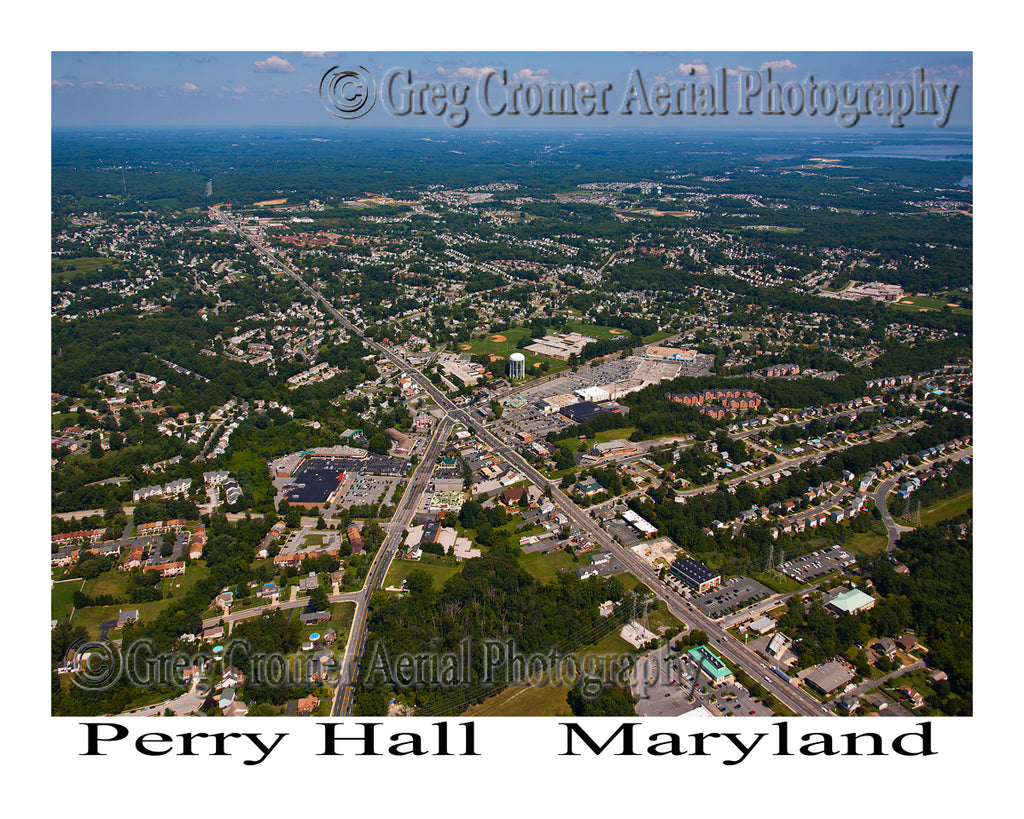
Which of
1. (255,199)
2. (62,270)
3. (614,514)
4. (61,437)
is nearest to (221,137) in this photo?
(255,199)

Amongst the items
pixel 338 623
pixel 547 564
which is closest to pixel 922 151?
pixel 547 564

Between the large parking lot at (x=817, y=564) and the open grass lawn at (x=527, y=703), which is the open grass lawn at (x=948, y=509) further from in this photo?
the open grass lawn at (x=527, y=703)

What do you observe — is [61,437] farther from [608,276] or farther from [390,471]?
[608,276]

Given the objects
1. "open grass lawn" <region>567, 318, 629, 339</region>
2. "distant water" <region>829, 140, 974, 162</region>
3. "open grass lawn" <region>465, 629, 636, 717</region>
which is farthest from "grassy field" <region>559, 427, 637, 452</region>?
"distant water" <region>829, 140, 974, 162</region>

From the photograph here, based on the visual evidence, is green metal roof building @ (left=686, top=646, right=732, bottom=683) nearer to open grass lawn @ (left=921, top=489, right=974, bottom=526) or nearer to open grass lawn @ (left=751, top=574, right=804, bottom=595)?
open grass lawn @ (left=751, top=574, right=804, bottom=595)

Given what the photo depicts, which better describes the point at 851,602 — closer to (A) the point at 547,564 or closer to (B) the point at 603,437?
(A) the point at 547,564

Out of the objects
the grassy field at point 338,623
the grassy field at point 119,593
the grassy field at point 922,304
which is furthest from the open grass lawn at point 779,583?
the grassy field at point 922,304
